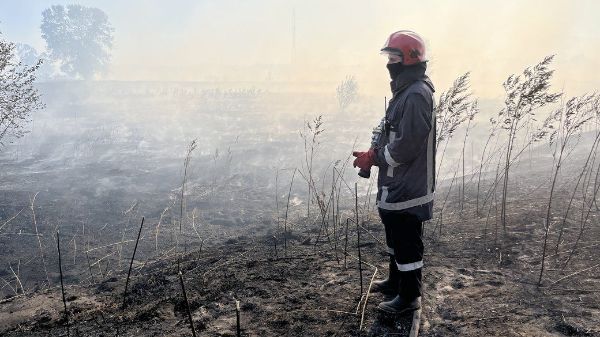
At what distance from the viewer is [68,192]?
13.5 meters

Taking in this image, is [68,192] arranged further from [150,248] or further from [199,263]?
[199,263]

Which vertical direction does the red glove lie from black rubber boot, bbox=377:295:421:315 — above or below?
above

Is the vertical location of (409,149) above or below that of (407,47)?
below

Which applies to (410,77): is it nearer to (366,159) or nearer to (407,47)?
(407,47)

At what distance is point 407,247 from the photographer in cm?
283

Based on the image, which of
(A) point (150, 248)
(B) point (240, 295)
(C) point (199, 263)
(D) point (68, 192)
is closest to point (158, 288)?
(C) point (199, 263)

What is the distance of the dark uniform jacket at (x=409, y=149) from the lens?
104 inches

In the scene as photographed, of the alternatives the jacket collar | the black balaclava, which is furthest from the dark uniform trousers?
the black balaclava

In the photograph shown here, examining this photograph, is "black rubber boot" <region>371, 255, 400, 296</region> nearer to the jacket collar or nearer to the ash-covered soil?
the ash-covered soil

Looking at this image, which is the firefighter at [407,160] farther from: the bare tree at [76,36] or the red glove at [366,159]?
the bare tree at [76,36]

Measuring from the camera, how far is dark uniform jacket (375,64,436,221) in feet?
8.68

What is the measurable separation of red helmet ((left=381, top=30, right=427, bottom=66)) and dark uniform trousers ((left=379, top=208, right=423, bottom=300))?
3.80ft

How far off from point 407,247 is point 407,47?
150 cm

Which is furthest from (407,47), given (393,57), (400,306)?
(400,306)
